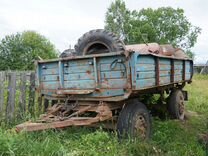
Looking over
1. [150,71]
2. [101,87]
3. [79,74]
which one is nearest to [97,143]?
[101,87]

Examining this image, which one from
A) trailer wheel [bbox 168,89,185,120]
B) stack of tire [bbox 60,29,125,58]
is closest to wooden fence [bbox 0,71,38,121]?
stack of tire [bbox 60,29,125,58]

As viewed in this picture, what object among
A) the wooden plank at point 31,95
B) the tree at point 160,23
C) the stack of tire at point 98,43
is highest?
the tree at point 160,23

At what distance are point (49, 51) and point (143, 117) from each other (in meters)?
39.7

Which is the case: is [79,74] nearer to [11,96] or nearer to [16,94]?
[11,96]

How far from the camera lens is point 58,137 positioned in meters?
5.08

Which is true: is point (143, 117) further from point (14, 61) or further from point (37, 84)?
point (14, 61)

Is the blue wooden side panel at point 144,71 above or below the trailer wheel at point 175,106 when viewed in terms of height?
above

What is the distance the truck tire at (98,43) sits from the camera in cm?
557

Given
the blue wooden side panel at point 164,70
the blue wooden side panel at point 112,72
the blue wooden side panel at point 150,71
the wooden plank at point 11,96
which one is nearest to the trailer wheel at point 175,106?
the blue wooden side panel at point 150,71

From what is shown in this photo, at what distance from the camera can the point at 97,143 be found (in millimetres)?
4781

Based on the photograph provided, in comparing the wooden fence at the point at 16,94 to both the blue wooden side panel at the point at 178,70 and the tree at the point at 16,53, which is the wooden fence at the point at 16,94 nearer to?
the blue wooden side panel at the point at 178,70

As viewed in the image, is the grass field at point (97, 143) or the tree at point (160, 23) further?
the tree at point (160, 23)

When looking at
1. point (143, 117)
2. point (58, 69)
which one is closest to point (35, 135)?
point (58, 69)

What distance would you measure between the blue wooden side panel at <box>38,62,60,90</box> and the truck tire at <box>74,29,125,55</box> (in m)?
0.56
